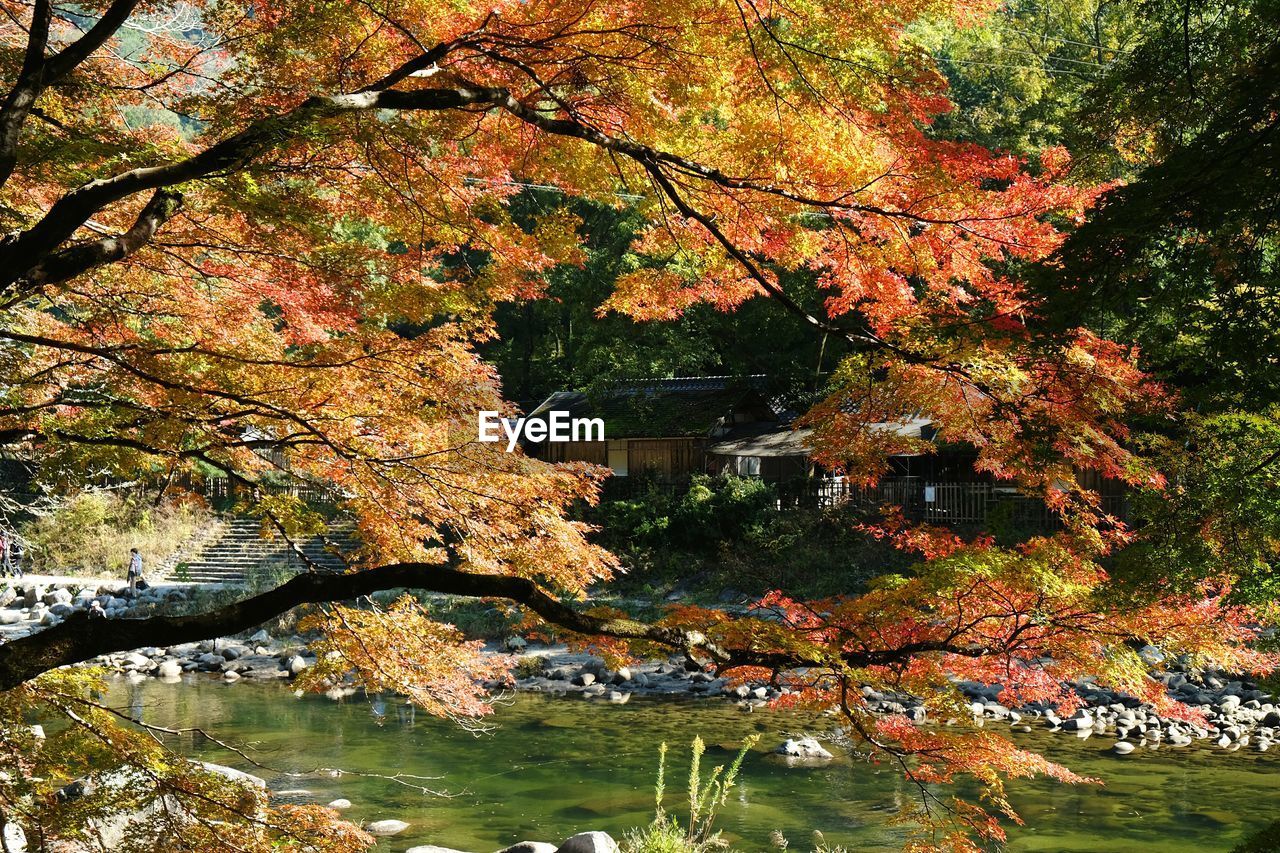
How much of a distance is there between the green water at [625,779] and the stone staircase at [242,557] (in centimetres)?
863

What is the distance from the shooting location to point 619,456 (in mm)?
25641

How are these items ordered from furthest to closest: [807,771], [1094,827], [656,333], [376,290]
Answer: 1. [656,333]
2. [807,771]
3. [1094,827]
4. [376,290]

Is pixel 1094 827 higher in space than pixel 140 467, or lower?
lower

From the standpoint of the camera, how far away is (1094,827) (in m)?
9.17

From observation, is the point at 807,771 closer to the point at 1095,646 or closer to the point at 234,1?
the point at 1095,646

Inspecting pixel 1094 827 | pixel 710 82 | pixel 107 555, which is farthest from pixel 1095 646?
pixel 107 555

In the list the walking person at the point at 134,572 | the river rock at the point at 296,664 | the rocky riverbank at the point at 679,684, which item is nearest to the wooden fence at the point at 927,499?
the rocky riverbank at the point at 679,684

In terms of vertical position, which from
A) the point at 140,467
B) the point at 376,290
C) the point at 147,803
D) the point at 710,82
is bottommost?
the point at 147,803

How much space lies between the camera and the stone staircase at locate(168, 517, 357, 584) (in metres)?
23.0

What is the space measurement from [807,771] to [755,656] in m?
7.67

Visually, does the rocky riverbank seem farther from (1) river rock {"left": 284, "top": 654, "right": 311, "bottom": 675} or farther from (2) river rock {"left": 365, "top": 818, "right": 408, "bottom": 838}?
(2) river rock {"left": 365, "top": 818, "right": 408, "bottom": 838}

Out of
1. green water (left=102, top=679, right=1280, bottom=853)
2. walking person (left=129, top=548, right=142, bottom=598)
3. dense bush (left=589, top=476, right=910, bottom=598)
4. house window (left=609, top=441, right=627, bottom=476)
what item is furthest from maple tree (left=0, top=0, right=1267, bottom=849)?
house window (left=609, top=441, right=627, bottom=476)

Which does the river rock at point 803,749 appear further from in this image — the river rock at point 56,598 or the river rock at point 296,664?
the river rock at point 56,598

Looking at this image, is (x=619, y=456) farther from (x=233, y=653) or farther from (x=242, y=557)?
(x=233, y=653)
